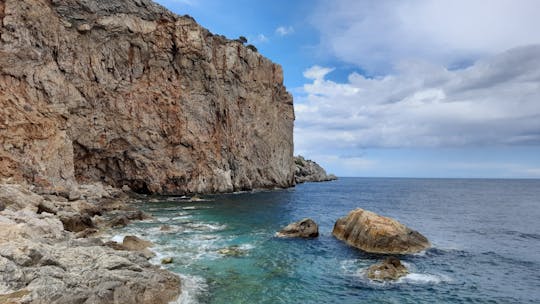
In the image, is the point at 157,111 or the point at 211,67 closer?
the point at 157,111

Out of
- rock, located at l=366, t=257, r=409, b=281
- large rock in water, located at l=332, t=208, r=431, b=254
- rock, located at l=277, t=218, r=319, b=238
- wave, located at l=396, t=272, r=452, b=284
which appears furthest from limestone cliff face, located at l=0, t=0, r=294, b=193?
wave, located at l=396, t=272, r=452, b=284

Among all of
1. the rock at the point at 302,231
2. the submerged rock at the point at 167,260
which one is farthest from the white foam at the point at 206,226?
the submerged rock at the point at 167,260

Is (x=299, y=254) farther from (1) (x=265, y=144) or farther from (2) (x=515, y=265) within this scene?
(1) (x=265, y=144)

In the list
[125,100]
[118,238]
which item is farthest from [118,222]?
[125,100]

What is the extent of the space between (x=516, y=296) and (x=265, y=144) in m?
67.9

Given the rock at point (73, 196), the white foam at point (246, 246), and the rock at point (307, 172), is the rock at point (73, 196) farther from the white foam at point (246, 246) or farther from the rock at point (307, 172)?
the rock at point (307, 172)

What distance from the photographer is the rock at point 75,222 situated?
27.5 m

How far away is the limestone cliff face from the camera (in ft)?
153

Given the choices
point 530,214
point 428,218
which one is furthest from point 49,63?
point 530,214

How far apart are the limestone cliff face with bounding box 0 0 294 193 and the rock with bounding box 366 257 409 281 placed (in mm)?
42698

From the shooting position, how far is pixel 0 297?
38.5 feet

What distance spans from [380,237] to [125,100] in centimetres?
4988

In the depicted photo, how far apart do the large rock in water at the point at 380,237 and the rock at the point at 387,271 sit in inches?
176

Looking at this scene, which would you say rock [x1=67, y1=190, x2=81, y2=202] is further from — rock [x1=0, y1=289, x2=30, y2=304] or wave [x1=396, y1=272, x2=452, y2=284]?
wave [x1=396, y1=272, x2=452, y2=284]
